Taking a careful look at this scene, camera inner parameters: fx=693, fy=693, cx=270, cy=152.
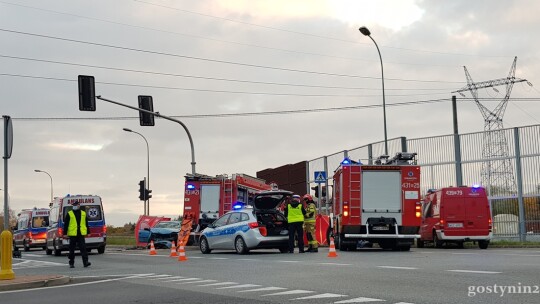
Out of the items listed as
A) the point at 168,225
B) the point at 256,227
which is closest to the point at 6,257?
the point at 256,227

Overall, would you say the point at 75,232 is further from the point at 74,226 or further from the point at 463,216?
the point at 463,216

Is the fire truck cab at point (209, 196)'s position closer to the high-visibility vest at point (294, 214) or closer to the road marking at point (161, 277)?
the high-visibility vest at point (294, 214)

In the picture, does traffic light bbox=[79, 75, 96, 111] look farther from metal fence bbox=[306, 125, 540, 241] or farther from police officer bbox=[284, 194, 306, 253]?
metal fence bbox=[306, 125, 540, 241]

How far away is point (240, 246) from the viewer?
21984 mm

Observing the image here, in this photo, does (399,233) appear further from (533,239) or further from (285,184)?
(285,184)

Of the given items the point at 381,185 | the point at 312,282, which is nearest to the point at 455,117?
the point at 381,185

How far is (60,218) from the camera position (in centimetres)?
2731

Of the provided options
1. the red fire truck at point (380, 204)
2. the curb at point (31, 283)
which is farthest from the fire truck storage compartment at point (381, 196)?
the curb at point (31, 283)

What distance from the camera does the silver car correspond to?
21.6 metres

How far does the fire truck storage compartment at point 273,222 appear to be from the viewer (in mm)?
21750

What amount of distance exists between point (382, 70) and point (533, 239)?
10.2m

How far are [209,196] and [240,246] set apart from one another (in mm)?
8107

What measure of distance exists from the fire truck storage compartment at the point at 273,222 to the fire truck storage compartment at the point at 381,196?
8.56 ft

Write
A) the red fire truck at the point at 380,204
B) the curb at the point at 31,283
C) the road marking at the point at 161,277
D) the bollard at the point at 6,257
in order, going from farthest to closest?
the red fire truck at the point at 380,204 < the bollard at the point at 6,257 < the road marking at the point at 161,277 < the curb at the point at 31,283
